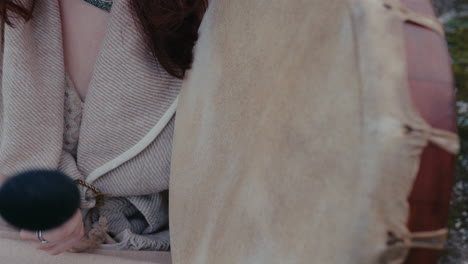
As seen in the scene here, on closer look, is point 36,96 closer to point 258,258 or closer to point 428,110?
point 258,258

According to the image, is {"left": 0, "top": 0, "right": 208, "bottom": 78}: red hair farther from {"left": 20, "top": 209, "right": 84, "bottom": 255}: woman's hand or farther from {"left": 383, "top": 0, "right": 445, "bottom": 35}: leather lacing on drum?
{"left": 383, "top": 0, "right": 445, "bottom": 35}: leather lacing on drum

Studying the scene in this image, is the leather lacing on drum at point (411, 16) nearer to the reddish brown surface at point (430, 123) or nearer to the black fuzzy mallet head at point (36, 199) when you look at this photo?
the reddish brown surface at point (430, 123)

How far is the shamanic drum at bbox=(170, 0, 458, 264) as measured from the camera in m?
0.34

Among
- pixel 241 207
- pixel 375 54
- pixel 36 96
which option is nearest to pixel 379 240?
pixel 375 54

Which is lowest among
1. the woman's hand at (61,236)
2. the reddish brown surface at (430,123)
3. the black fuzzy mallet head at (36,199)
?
Answer: the woman's hand at (61,236)

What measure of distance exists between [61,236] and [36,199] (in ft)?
0.57

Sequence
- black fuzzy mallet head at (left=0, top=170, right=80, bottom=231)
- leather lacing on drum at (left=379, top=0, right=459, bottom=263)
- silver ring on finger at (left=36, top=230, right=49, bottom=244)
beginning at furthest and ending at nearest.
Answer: silver ring on finger at (left=36, top=230, right=49, bottom=244)
black fuzzy mallet head at (left=0, top=170, right=80, bottom=231)
leather lacing on drum at (left=379, top=0, right=459, bottom=263)

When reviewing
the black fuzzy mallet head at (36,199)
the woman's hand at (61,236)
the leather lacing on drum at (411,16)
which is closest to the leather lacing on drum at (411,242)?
the leather lacing on drum at (411,16)

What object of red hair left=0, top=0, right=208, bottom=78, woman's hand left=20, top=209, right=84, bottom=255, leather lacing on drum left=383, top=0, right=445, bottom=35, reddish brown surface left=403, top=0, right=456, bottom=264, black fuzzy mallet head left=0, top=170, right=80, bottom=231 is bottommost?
woman's hand left=20, top=209, right=84, bottom=255

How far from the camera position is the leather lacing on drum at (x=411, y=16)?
38cm

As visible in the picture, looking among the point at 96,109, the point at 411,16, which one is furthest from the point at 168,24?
the point at 411,16

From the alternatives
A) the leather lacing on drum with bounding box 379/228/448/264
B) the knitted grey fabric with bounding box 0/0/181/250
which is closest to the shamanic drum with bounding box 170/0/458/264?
the leather lacing on drum with bounding box 379/228/448/264

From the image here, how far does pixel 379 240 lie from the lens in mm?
344

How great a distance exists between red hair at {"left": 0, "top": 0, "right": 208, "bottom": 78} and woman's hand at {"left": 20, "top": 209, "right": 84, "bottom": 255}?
0.92ft
